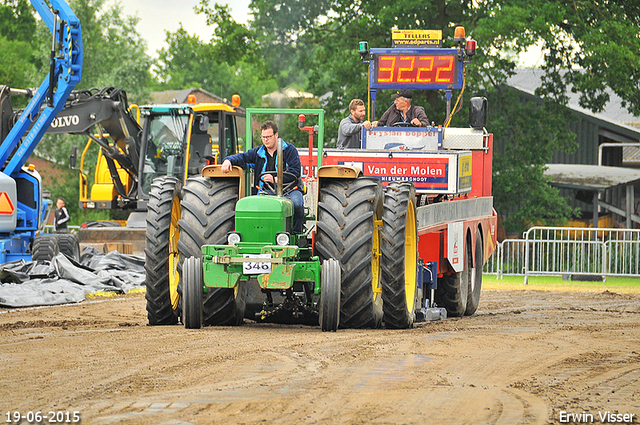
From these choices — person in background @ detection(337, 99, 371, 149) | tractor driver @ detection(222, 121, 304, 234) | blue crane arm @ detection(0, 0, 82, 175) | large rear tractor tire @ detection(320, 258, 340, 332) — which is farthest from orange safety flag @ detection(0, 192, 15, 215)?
large rear tractor tire @ detection(320, 258, 340, 332)

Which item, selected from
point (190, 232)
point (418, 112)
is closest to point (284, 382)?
point (190, 232)

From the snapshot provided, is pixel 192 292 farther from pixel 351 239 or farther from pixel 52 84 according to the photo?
pixel 52 84

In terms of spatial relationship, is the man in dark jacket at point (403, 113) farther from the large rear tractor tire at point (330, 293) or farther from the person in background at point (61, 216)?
the person in background at point (61, 216)

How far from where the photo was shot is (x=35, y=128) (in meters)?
16.2

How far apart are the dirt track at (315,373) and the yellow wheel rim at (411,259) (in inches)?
15.2

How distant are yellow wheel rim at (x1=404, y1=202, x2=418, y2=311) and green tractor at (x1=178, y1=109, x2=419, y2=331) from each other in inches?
30.1

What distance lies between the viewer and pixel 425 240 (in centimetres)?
1180

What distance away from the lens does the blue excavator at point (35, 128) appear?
1590 cm

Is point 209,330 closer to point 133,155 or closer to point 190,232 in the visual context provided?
point 190,232

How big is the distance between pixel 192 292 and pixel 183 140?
11682 millimetres

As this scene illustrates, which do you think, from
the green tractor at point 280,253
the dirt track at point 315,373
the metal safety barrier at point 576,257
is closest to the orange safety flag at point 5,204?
the dirt track at point 315,373

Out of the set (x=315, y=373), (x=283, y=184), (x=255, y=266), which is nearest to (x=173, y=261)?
(x=283, y=184)

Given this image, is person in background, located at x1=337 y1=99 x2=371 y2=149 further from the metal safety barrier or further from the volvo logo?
the metal safety barrier

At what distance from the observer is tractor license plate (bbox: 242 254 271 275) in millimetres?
8977
